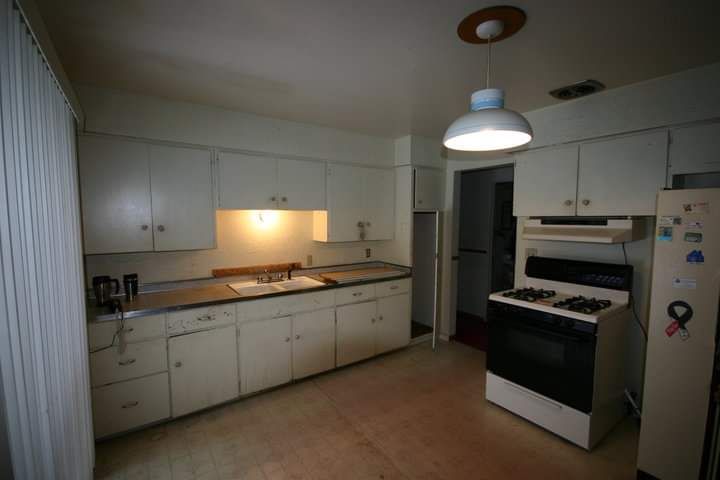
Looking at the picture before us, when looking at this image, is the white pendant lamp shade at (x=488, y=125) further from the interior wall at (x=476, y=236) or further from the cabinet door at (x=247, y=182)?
the interior wall at (x=476, y=236)

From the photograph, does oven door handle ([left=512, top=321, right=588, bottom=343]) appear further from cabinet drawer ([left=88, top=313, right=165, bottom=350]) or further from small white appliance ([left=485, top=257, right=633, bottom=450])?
cabinet drawer ([left=88, top=313, right=165, bottom=350])

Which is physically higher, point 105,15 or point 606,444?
point 105,15

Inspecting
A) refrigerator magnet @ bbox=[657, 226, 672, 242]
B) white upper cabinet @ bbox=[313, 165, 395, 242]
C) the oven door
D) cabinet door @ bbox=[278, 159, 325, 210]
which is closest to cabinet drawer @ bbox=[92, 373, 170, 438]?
cabinet door @ bbox=[278, 159, 325, 210]

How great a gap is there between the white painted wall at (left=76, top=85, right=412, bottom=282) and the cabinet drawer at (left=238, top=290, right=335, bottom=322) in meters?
0.65

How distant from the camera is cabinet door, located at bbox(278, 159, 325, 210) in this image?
320 cm

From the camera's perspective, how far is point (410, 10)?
1491mm

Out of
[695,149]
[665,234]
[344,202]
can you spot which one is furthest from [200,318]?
[695,149]

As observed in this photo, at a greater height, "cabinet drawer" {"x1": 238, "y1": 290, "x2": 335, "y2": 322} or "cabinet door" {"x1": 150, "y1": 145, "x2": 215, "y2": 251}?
"cabinet door" {"x1": 150, "y1": 145, "x2": 215, "y2": 251}

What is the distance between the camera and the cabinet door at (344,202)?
11.6 ft

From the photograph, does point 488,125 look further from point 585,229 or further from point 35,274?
point 35,274

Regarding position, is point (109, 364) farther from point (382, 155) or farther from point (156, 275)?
point (382, 155)

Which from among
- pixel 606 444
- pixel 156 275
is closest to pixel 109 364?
pixel 156 275

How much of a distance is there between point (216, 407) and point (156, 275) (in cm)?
124

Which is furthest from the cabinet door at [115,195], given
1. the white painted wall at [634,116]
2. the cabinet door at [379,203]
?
the white painted wall at [634,116]
